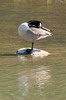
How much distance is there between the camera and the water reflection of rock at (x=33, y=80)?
6.77m

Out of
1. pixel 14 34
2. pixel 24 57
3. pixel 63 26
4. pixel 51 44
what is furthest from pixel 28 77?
pixel 63 26

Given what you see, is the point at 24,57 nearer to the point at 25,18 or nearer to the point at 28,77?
the point at 28,77

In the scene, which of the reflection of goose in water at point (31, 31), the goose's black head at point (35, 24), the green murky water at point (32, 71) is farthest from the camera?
the goose's black head at point (35, 24)

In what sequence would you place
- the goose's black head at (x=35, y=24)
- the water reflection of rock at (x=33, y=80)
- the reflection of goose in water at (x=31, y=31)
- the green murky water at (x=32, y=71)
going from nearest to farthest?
the green murky water at (x=32, y=71), the water reflection of rock at (x=33, y=80), the reflection of goose in water at (x=31, y=31), the goose's black head at (x=35, y=24)

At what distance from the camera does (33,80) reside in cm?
742

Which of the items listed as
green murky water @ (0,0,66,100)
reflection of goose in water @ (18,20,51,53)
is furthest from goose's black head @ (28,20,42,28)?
green murky water @ (0,0,66,100)

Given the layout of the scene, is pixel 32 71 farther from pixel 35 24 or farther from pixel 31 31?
pixel 35 24

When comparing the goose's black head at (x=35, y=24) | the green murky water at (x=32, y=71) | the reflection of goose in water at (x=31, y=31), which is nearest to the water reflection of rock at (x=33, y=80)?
the green murky water at (x=32, y=71)

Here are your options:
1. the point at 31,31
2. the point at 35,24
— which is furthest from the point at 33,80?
the point at 35,24

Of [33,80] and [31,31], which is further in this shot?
[31,31]

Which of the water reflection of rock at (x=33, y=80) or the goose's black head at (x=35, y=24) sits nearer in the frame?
the water reflection of rock at (x=33, y=80)

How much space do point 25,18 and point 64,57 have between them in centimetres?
764

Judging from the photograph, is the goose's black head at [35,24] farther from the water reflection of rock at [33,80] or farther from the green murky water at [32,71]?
the water reflection of rock at [33,80]

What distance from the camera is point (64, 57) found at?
9.60 m
